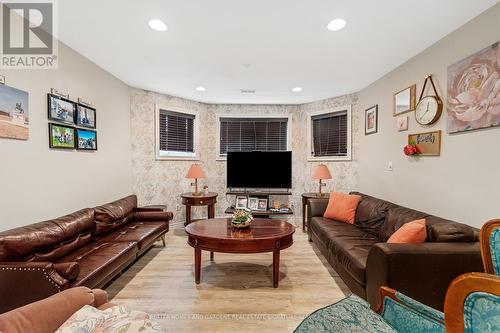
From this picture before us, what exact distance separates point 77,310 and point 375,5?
287cm

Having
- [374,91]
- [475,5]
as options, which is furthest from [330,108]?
[475,5]

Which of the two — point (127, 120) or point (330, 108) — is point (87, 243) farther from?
point (330, 108)

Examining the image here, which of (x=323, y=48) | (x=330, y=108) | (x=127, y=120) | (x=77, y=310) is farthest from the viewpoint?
(x=330, y=108)

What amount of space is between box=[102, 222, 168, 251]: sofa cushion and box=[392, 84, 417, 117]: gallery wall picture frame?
3.69 meters

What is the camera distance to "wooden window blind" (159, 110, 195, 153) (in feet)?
15.3

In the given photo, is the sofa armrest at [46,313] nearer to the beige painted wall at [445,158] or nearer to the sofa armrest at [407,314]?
the sofa armrest at [407,314]

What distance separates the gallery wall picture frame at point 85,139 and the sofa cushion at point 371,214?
151 inches

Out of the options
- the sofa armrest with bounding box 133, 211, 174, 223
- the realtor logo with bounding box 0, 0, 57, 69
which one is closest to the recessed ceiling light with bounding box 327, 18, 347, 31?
the realtor logo with bounding box 0, 0, 57, 69

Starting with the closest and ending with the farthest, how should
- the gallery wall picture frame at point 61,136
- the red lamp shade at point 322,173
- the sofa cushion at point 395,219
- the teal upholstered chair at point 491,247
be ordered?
the teal upholstered chair at point 491,247
the sofa cushion at point 395,219
the gallery wall picture frame at point 61,136
the red lamp shade at point 322,173

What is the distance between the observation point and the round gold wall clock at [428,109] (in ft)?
8.16

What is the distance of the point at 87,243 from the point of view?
2.72m

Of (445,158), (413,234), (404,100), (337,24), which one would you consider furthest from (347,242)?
(337,24)

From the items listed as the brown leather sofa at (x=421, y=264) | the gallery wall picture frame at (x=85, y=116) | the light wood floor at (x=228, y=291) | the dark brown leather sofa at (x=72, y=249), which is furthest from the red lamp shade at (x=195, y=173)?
the brown leather sofa at (x=421, y=264)

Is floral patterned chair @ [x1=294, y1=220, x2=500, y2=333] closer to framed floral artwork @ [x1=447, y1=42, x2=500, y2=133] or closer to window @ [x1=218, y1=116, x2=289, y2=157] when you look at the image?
framed floral artwork @ [x1=447, y1=42, x2=500, y2=133]
